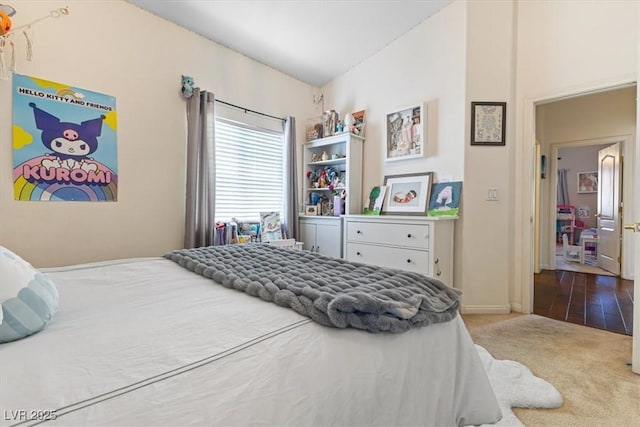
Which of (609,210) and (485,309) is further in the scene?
(609,210)

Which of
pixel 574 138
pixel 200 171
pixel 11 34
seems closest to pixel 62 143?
pixel 11 34

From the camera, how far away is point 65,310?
2.93ft

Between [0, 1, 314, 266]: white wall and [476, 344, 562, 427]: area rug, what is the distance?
254 centimetres

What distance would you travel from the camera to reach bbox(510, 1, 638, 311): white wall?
2.32 meters

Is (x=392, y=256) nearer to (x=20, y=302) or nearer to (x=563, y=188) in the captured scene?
(x=20, y=302)

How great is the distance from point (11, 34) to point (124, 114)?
0.71 meters

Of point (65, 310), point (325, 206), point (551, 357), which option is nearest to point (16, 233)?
point (65, 310)

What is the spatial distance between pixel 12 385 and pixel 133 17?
282 cm

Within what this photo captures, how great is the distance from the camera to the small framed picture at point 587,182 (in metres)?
6.76

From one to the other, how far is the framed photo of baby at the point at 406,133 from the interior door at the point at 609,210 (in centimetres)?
336

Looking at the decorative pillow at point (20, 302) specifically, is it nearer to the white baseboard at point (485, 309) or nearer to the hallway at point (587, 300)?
the white baseboard at point (485, 309)

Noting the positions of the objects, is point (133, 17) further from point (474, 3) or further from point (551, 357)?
point (551, 357)

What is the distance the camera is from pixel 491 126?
2.75 meters

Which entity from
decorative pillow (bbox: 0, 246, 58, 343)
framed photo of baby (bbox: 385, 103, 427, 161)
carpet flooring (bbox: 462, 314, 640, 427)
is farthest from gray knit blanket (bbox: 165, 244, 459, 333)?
framed photo of baby (bbox: 385, 103, 427, 161)
